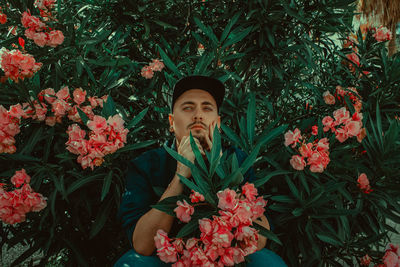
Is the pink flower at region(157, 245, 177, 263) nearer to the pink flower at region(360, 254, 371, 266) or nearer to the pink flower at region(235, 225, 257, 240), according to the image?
the pink flower at region(235, 225, 257, 240)

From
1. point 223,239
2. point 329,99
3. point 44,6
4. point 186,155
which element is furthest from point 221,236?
point 44,6

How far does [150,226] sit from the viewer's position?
1078 mm

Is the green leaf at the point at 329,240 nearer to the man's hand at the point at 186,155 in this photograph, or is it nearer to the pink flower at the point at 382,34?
the man's hand at the point at 186,155

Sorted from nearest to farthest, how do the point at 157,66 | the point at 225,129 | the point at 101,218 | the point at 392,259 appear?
the point at 392,259 < the point at 225,129 < the point at 101,218 < the point at 157,66

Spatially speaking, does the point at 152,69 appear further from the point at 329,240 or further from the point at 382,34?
the point at 382,34

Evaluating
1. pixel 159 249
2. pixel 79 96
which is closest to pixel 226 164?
pixel 159 249

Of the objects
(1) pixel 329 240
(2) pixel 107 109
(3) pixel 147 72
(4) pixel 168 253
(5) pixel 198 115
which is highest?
(3) pixel 147 72

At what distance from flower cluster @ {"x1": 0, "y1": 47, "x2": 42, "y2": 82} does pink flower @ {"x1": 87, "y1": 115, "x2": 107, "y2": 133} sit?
548mm

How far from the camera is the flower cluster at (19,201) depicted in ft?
4.30

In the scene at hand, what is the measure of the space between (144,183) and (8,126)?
74cm

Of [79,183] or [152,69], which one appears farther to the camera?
[152,69]

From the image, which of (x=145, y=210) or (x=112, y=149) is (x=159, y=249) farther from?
(x=112, y=149)

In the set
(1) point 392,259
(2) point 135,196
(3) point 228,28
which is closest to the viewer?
(2) point 135,196

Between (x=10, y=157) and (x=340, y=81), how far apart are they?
221cm
